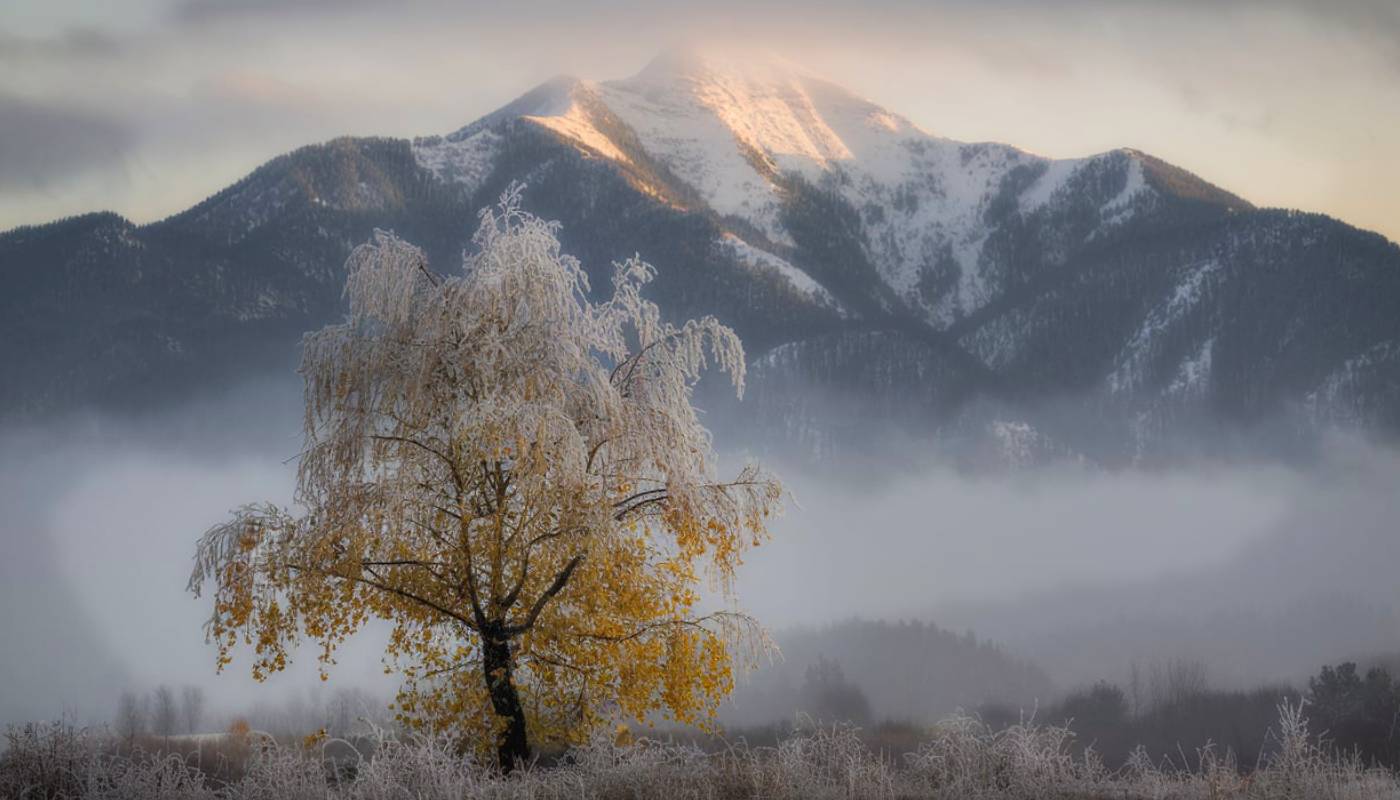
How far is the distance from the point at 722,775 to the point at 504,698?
545cm

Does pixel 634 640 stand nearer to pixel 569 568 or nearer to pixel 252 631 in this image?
pixel 569 568

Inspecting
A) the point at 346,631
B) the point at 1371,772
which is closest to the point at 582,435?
the point at 346,631

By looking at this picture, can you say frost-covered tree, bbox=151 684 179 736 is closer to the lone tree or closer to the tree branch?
the lone tree

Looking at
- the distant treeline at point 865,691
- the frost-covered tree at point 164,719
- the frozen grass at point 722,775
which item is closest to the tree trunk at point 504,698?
the frozen grass at point 722,775

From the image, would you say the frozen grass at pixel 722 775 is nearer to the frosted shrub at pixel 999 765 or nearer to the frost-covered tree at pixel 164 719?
the frosted shrub at pixel 999 765

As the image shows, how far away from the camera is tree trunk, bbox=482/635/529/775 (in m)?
22.3

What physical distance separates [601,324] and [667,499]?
3098mm

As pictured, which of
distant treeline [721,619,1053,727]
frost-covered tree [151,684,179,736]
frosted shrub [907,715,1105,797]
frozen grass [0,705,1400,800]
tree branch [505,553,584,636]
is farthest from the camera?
distant treeline [721,619,1053,727]

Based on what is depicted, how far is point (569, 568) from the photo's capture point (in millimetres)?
22000

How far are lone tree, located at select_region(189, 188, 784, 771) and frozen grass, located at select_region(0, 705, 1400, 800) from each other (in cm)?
190

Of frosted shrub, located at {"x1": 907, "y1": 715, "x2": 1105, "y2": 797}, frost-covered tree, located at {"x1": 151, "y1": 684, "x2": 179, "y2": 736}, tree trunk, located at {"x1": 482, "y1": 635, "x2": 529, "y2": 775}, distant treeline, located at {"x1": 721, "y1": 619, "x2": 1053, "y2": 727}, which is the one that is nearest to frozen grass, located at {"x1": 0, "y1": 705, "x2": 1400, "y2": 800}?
frosted shrub, located at {"x1": 907, "y1": 715, "x2": 1105, "y2": 797}

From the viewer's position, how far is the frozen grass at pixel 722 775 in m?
17.6

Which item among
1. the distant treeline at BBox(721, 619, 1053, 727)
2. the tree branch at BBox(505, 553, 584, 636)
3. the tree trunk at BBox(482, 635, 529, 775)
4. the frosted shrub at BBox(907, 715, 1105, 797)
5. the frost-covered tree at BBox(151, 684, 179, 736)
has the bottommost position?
the distant treeline at BBox(721, 619, 1053, 727)

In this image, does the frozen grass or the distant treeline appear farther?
the distant treeline
